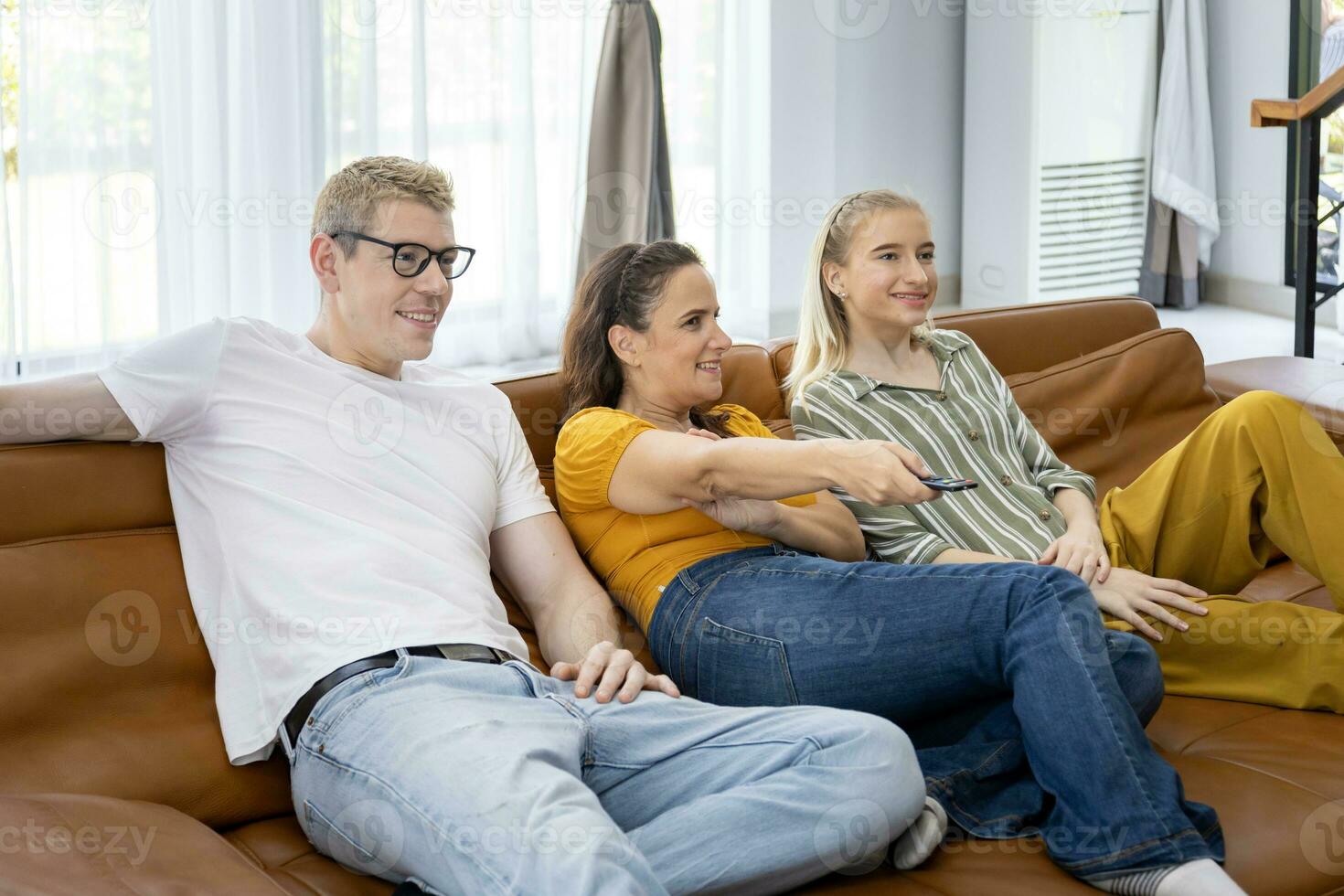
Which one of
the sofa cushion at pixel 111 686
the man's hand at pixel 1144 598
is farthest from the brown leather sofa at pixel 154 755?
the man's hand at pixel 1144 598

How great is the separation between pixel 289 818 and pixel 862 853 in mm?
685

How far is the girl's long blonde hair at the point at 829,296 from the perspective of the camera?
226 centimetres

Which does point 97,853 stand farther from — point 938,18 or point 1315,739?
point 938,18

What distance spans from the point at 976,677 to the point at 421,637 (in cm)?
67

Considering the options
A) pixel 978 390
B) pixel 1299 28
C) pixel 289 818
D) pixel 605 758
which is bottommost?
pixel 289 818

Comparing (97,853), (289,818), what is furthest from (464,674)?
(97,853)

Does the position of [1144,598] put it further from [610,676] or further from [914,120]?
[914,120]

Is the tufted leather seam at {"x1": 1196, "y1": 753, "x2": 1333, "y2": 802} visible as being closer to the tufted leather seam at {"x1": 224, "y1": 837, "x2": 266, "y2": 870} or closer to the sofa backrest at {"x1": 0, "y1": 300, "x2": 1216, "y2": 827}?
the sofa backrest at {"x1": 0, "y1": 300, "x2": 1216, "y2": 827}

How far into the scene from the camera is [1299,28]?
5289mm

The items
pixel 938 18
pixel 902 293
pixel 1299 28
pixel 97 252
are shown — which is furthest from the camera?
pixel 938 18

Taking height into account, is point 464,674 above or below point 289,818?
above

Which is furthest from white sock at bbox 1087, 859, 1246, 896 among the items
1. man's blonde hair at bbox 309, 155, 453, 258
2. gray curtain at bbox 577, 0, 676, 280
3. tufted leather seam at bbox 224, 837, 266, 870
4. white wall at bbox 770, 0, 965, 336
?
white wall at bbox 770, 0, 965, 336

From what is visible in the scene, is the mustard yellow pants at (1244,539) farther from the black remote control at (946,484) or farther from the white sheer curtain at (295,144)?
the white sheer curtain at (295,144)

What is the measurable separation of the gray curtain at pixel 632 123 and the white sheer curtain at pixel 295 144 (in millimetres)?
799
